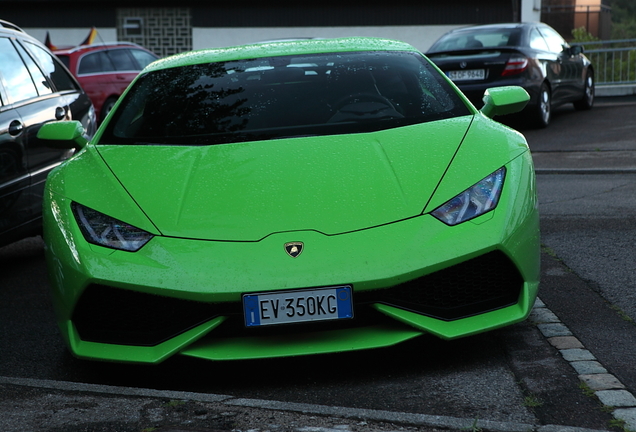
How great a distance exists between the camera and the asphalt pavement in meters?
2.82

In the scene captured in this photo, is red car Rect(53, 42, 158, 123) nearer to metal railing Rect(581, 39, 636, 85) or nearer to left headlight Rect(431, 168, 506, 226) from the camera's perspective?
→ metal railing Rect(581, 39, 636, 85)

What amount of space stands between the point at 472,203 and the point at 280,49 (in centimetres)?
189

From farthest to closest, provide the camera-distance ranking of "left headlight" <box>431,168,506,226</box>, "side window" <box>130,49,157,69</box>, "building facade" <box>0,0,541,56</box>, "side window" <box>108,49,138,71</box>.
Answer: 1. "building facade" <box>0,0,541,56</box>
2. "side window" <box>130,49,157,69</box>
3. "side window" <box>108,49,138,71</box>
4. "left headlight" <box>431,168,506,226</box>

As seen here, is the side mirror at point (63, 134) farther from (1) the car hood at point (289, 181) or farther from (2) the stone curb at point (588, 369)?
(2) the stone curb at point (588, 369)

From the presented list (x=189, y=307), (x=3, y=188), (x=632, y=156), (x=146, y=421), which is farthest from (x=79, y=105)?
(x=632, y=156)

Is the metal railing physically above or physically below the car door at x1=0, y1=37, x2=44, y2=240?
below

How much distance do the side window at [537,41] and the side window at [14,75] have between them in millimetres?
8114

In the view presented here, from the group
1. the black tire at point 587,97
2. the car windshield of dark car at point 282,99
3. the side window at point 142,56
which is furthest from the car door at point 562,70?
the car windshield of dark car at point 282,99

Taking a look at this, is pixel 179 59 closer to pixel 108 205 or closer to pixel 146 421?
pixel 108 205

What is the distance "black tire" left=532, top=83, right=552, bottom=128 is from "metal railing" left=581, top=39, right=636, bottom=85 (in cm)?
525

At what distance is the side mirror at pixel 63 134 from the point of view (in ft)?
15.6

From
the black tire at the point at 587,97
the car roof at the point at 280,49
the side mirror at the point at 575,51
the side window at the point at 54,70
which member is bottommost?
the black tire at the point at 587,97

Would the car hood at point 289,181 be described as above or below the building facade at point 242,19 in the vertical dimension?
above

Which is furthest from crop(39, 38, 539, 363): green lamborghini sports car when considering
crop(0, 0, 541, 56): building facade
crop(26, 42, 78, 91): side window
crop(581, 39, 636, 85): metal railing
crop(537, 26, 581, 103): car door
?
crop(0, 0, 541, 56): building facade
